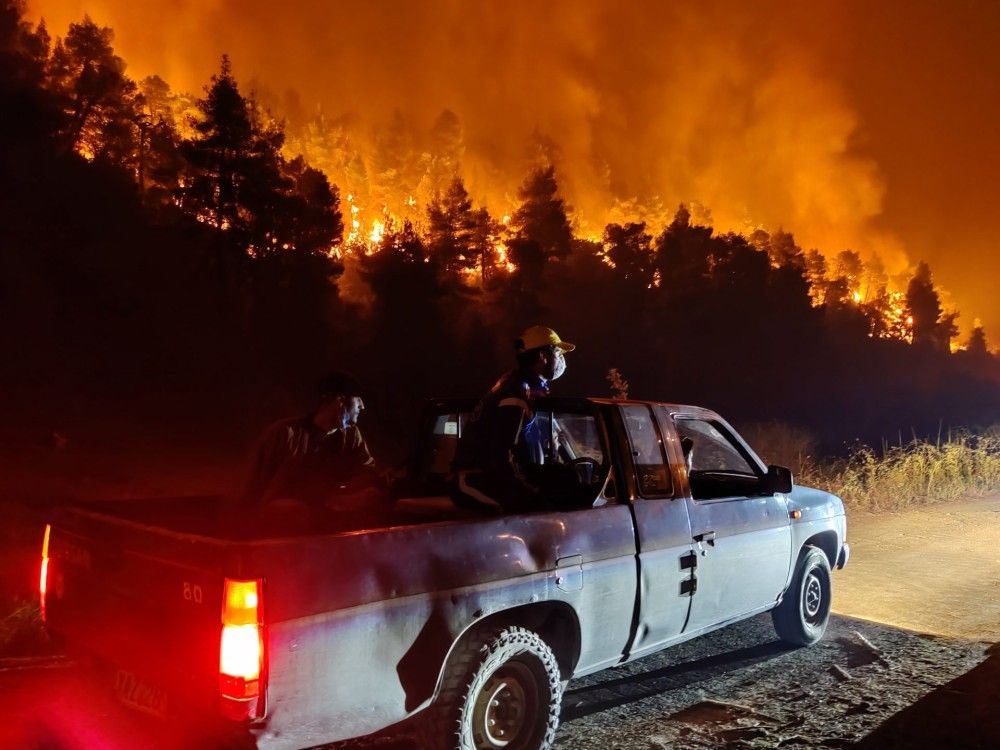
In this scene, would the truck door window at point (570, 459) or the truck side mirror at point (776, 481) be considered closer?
the truck door window at point (570, 459)

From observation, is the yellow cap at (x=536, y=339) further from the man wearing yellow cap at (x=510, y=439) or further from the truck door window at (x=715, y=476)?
the truck door window at (x=715, y=476)

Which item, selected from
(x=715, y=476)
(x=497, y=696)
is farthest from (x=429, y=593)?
(x=715, y=476)

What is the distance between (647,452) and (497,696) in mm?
1623

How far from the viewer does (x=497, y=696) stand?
135 inches

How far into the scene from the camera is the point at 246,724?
8.48 feet

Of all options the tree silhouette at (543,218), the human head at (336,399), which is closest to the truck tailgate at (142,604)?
the human head at (336,399)

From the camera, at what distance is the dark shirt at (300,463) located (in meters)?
4.75

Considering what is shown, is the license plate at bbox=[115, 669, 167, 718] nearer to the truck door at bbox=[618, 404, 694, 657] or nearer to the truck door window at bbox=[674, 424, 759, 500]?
the truck door at bbox=[618, 404, 694, 657]

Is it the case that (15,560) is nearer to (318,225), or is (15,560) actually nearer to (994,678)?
(994,678)

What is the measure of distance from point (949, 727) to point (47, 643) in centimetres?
531

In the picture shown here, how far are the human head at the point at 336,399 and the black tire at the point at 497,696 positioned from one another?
6.96ft

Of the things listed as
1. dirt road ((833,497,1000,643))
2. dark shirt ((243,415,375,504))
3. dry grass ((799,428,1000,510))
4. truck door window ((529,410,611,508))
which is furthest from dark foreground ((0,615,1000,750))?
dry grass ((799,428,1000,510))

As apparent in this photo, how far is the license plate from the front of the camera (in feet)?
9.25

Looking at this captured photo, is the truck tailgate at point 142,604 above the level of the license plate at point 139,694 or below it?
above
